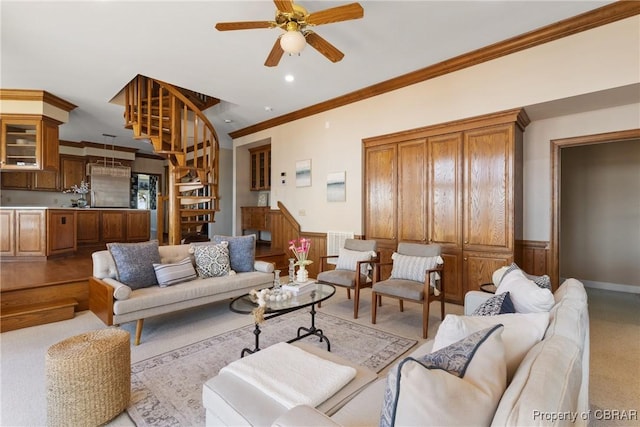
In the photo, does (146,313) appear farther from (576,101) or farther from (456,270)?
(576,101)

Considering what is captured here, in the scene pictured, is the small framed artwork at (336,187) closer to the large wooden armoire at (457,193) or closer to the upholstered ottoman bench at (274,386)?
the large wooden armoire at (457,193)

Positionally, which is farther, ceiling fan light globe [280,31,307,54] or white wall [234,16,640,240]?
white wall [234,16,640,240]

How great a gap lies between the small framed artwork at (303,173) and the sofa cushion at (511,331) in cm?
471

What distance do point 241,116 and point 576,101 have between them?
536 centimetres

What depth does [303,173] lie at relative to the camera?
5.86m

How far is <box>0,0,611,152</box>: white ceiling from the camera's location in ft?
9.48

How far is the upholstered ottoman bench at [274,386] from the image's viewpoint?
1.22 meters

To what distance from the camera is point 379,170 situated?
471 centimetres

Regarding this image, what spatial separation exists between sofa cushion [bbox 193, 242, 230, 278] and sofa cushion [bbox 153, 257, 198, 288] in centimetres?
15

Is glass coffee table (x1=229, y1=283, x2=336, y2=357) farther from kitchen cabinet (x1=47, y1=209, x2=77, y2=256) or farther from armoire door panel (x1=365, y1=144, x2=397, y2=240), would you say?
kitchen cabinet (x1=47, y1=209, x2=77, y2=256)

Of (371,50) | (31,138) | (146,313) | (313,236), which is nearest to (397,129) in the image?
(371,50)

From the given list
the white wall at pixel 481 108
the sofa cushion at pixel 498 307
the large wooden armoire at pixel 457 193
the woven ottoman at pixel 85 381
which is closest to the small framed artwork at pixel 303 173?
the white wall at pixel 481 108

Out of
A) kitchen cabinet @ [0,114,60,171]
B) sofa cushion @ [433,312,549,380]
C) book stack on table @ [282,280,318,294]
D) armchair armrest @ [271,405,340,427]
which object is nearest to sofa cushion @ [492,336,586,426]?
sofa cushion @ [433,312,549,380]

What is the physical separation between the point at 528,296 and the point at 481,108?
9.59 feet
